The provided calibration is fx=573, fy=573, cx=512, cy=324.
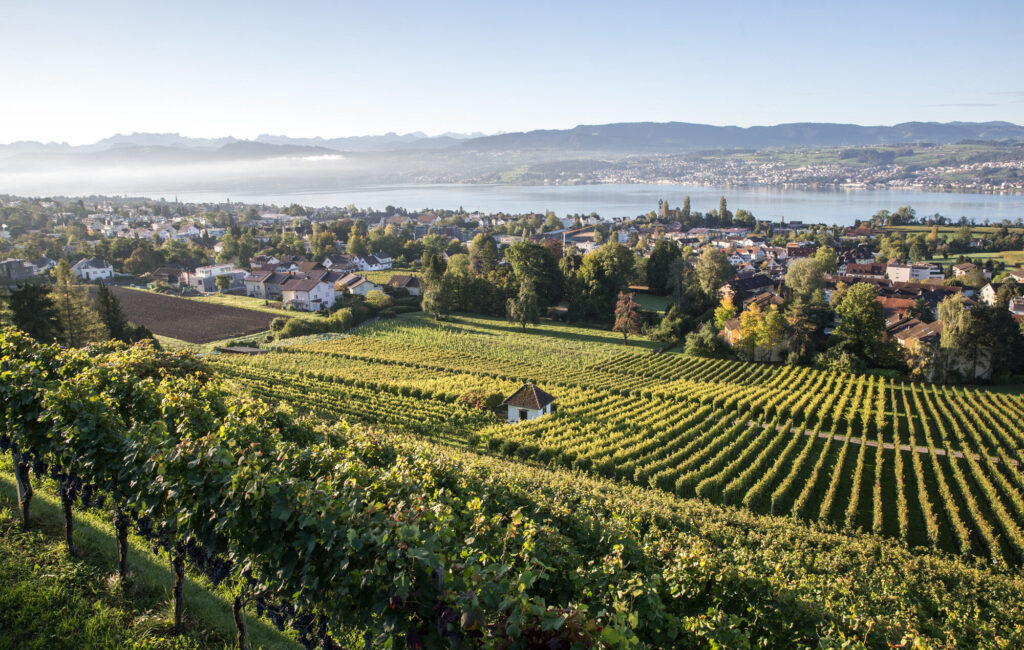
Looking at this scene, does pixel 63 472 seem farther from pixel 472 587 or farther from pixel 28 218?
pixel 28 218

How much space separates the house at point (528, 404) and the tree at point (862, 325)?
75.9ft

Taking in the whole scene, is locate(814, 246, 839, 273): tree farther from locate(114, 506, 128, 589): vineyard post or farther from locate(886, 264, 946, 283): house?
locate(114, 506, 128, 589): vineyard post

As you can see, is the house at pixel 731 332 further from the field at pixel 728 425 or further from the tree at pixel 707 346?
the field at pixel 728 425

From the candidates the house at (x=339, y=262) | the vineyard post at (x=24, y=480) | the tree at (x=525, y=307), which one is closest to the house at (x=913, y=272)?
the tree at (x=525, y=307)

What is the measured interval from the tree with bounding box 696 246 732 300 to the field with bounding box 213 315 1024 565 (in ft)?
44.7

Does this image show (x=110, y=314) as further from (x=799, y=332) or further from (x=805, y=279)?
(x=805, y=279)

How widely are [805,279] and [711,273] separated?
28.9ft

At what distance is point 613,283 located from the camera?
163ft

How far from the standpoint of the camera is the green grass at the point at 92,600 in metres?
5.92

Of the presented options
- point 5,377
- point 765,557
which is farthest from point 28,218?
point 765,557

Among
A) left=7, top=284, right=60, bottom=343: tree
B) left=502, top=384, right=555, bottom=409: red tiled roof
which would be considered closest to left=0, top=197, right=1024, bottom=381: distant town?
left=7, top=284, right=60, bottom=343: tree

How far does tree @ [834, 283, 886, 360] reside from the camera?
3653cm

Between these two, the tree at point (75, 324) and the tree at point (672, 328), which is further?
the tree at point (672, 328)

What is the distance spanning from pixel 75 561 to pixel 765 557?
10.2 m
